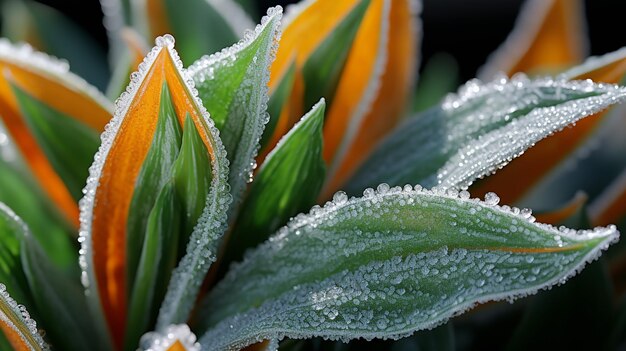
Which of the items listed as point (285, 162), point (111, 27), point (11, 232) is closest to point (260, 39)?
point (285, 162)

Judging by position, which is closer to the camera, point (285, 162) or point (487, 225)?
point (487, 225)

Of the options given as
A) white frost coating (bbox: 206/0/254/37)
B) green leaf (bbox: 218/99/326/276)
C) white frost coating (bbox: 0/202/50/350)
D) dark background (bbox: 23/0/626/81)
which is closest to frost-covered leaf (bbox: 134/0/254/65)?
white frost coating (bbox: 206/0/254/37)

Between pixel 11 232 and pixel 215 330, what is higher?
pixel 11 232

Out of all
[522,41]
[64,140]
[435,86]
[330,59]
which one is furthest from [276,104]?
[435,86]

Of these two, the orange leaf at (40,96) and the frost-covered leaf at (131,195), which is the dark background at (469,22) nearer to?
the orange leaf at (40,96)

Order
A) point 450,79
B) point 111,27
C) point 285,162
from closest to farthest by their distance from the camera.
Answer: point 285,162
point 111,27
point 450,79

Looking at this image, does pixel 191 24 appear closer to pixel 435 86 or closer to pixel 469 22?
pixel 435 86

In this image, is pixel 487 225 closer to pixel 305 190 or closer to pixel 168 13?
pixel 305 190
